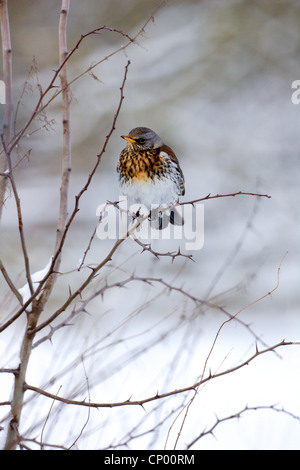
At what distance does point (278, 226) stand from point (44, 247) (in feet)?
8.86

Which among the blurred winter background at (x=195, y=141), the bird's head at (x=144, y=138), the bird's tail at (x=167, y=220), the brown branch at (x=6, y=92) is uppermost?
the blurred winter background at (x=195, y=141)

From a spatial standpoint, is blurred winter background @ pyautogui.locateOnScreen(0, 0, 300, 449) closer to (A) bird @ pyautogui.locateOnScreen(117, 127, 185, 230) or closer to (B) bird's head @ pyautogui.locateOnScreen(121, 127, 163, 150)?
(A) bird @ pyautogui.locateOnScreen(117, 127, 185, 230)

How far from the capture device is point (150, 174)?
130 inches

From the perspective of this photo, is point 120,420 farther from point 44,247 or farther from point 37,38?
point 37,38

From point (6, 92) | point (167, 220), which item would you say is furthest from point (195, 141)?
point (6, 92)

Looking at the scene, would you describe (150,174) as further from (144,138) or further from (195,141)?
(195,141)

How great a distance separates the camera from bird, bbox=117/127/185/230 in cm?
327

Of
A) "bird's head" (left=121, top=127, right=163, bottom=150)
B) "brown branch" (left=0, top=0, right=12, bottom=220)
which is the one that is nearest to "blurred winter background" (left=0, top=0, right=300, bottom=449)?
"bird's head" (left=121, top=127, right=163, bottom=150)

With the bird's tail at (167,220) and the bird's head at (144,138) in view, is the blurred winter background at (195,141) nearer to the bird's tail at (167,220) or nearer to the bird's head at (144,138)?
the bird's tail at (167,220)

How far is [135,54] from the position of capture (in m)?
8.07

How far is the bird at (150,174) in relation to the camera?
3.27 meters

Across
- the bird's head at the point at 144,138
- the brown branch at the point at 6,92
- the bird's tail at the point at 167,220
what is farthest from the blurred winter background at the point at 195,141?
the brown branch at the point at 6,92

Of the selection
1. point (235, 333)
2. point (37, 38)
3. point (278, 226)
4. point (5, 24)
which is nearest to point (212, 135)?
point (278, 226)

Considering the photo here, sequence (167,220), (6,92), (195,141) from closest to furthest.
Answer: (6,92) < (167,220) < (195,141)
